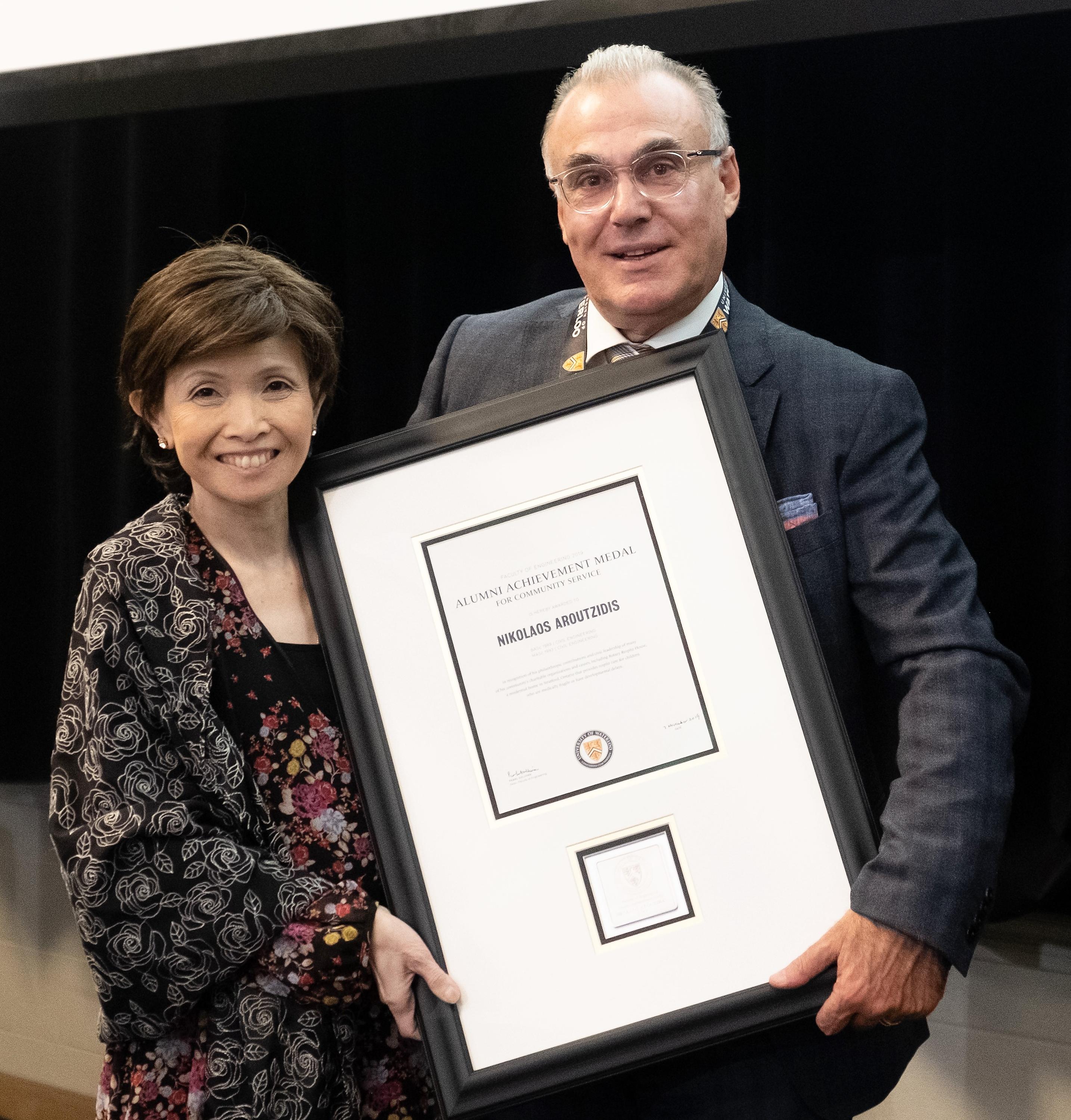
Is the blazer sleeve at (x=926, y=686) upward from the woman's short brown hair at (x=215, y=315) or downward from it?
downward

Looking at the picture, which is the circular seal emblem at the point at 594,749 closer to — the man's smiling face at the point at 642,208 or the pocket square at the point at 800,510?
the pocket square at the point at 800,510

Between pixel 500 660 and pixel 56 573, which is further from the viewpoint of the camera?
pixel 56 573

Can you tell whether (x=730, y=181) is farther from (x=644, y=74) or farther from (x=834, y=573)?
(x=834, y=573)

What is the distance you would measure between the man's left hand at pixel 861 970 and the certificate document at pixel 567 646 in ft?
0.77

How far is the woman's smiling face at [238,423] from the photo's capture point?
1.23 m

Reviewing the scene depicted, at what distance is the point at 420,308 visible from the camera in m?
2.23

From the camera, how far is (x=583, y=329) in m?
1.57

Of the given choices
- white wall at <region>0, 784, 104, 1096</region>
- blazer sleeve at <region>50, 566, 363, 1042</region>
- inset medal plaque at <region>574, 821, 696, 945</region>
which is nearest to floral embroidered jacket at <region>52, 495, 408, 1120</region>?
blazer sleeve at <region>50, 566, 363, 1042</region>

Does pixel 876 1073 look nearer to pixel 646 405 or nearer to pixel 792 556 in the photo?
pixel 792 556

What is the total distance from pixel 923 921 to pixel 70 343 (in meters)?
2.24

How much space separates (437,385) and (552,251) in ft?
2.10

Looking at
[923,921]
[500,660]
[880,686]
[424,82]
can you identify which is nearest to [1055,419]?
[880,686]

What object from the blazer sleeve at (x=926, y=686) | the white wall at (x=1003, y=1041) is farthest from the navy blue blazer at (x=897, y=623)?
the white wall at (x=1003, y=1041)

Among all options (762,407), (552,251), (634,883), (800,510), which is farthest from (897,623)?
(552,251)
